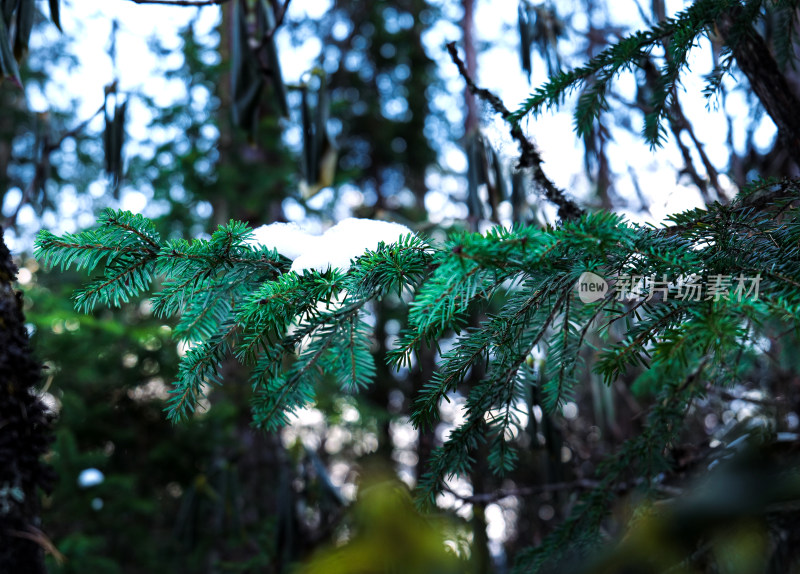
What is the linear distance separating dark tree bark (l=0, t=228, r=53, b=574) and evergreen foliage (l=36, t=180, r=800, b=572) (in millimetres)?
295

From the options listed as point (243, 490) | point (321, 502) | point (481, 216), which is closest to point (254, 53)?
point (481, 216)

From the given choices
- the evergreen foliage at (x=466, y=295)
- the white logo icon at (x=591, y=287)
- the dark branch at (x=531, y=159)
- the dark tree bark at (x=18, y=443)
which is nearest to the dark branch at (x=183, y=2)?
the dark branch at (x=531, y=159)

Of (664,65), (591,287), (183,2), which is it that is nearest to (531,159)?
(664,65)

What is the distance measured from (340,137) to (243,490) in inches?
123

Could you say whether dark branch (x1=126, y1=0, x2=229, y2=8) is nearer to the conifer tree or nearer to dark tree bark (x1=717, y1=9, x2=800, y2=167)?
the conifer tree

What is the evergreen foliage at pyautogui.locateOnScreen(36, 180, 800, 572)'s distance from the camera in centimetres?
74

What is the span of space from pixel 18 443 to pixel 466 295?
2.94 ft

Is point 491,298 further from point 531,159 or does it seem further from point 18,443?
point 18,443

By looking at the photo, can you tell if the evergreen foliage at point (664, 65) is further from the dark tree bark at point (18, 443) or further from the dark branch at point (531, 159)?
the dark tree bark at point (18, 443)

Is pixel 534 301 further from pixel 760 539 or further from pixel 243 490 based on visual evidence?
pixel 243 490

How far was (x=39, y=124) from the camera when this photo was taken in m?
2.63

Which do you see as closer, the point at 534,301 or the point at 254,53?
the point at 534,301

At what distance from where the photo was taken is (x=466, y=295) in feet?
2.51

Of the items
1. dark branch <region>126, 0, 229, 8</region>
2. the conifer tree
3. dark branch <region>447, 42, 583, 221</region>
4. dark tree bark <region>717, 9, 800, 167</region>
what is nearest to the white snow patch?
the conifer tree
